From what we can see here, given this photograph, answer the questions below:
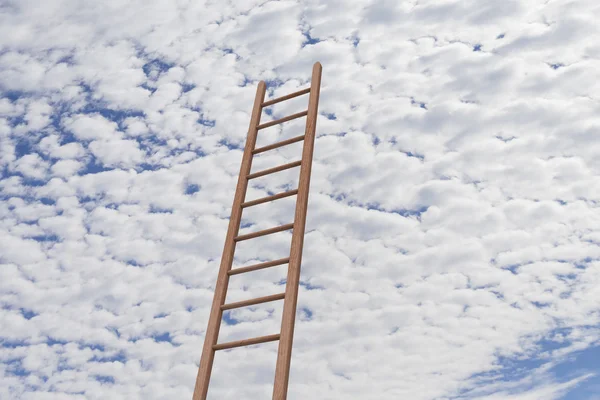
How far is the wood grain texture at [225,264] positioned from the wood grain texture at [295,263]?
1.62 feet

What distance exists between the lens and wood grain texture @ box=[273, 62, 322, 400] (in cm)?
Result: 324

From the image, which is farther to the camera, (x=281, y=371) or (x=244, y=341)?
(x=244, y=341)

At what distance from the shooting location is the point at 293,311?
3.44 m

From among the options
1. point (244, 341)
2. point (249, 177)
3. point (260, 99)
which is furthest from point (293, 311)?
point (260, 99)

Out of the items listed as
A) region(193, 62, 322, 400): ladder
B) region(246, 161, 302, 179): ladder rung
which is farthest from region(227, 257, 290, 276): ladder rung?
region(246, 161, 302, 179): ladder rung

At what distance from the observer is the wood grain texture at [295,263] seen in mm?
3244

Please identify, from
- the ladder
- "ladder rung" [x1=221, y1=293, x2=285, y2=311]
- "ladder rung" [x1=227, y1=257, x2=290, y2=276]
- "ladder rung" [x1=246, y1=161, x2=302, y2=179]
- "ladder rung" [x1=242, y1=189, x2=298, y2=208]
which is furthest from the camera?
"ladder rung" [x1=246, y1=161, x2=302, y2=179]

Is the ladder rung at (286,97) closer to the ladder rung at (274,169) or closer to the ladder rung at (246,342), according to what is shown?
the ladder rung at (274,169)

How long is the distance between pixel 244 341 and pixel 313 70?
2115 millimetres

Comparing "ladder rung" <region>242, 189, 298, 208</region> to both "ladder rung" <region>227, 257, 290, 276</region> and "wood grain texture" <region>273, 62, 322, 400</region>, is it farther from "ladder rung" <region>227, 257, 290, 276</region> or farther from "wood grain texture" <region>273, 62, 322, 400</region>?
"ladder rung" <region>227, 257, 290, 276</region>

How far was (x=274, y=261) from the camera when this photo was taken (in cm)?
373

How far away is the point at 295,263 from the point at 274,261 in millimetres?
186

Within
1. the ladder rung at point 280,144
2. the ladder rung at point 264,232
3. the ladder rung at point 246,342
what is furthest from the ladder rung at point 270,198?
the ladder rung at point 246,342

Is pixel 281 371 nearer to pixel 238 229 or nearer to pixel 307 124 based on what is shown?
pixel 238 229
